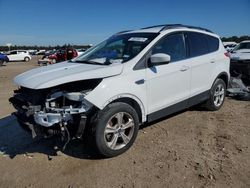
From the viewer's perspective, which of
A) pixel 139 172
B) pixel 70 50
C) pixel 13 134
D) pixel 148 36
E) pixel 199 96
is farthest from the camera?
pixel 70 50

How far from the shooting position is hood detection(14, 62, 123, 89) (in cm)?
385

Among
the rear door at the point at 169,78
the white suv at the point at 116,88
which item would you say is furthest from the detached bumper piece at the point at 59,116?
the rear door at the point at 169,78

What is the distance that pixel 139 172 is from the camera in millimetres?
3758

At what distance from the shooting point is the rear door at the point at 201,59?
5492 mm

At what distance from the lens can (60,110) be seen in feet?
12.6

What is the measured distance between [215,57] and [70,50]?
8.78 metres

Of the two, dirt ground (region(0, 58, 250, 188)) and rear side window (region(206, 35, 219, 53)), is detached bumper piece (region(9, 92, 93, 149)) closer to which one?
dirt ground (region(0, 58, 250, 188))

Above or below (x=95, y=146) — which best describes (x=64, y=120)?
above

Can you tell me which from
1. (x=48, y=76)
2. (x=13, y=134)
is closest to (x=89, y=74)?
(x=48, y=76)

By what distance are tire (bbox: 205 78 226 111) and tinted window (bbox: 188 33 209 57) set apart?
856 millimetres

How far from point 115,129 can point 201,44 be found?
2846 mm

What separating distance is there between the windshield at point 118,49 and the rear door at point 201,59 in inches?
40.3

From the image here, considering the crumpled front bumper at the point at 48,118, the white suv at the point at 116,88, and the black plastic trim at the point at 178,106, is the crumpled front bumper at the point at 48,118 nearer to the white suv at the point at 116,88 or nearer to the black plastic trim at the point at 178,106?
the white suv at the point at 116,88

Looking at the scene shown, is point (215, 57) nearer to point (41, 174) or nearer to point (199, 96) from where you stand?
point (199, 96)
